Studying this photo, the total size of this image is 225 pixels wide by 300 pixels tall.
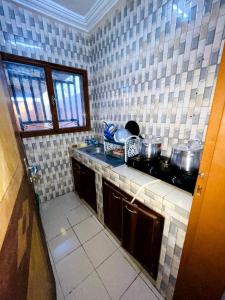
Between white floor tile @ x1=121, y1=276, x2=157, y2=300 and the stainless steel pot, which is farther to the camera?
the stainless steel pot

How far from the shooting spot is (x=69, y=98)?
208cm

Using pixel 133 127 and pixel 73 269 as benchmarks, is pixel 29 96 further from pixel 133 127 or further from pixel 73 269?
pixel 73 269

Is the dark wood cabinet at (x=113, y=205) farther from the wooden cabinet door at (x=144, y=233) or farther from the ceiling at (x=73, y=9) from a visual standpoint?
the ceiling at (x=73, y=9)

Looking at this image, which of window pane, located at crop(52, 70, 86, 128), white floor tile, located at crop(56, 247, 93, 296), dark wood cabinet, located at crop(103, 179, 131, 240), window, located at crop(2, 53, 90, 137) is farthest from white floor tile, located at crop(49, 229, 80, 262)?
window pane, located at crop(52, 70, 86, 128)

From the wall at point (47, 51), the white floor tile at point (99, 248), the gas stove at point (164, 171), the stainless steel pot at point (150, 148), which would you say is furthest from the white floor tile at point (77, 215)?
the stainless steel pot at point (150, 148)

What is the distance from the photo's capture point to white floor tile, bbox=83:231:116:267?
129 cm

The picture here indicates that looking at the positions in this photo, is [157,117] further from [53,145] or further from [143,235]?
[53,145]

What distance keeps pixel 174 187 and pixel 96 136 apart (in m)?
1.65

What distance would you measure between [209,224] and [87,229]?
1.41m

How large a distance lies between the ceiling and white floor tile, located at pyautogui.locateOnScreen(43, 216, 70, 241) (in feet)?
8.30

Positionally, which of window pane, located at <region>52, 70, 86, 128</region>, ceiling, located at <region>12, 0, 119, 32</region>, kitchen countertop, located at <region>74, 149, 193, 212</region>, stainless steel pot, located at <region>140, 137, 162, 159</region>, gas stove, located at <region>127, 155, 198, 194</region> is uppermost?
ceiling, located at <region>12, 0, 119, 32</region>

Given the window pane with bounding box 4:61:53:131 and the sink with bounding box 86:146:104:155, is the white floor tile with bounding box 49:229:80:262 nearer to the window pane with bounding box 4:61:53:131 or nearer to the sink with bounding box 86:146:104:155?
the sink with bounding box 86:146:104:155

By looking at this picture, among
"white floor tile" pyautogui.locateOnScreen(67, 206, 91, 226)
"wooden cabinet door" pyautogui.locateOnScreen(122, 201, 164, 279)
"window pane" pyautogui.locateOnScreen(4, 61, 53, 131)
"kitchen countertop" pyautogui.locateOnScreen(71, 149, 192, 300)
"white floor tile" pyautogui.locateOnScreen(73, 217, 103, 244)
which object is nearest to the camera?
"kitchen countertop" pyautogui.locateOnScreen(71, 149, 192, 300)

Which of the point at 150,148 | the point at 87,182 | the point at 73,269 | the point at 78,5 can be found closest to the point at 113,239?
the point at 73,269
